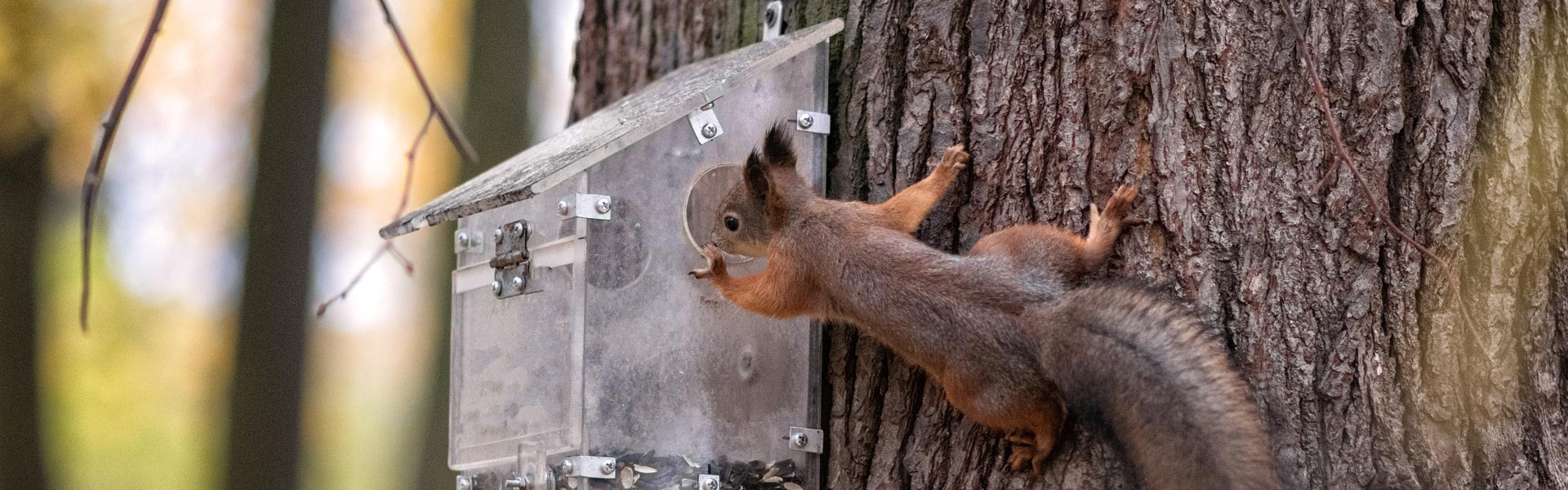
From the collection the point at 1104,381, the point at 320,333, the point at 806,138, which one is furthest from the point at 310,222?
the point at 1104,381

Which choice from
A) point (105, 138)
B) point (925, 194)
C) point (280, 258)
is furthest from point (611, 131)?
point (280, 258)

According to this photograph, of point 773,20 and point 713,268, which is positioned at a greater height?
point 773,20

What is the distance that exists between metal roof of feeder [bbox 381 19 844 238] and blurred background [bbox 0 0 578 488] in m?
4.27

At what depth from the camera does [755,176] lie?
9.89 ft

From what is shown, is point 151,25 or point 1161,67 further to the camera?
point 1161,67

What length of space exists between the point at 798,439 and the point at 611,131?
2.56 ft

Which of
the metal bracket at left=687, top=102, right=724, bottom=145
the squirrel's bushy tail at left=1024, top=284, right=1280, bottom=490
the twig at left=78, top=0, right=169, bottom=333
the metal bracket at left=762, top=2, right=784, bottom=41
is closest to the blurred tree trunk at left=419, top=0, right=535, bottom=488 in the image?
the metal bracket at left=762, top=2, right=784, bottom=41

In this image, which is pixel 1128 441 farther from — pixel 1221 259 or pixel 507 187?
pixel 507 187

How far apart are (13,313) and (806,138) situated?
227 inches

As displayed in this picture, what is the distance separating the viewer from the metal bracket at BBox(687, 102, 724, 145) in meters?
3.03

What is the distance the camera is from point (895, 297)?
2824mm

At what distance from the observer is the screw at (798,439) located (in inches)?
121

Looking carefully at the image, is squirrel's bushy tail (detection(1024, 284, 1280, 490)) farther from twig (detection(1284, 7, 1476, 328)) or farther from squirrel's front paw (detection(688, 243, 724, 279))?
squirrel's front paw (detection(688, 243, 724, 279))

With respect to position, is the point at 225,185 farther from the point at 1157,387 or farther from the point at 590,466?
the point at 1157,387
